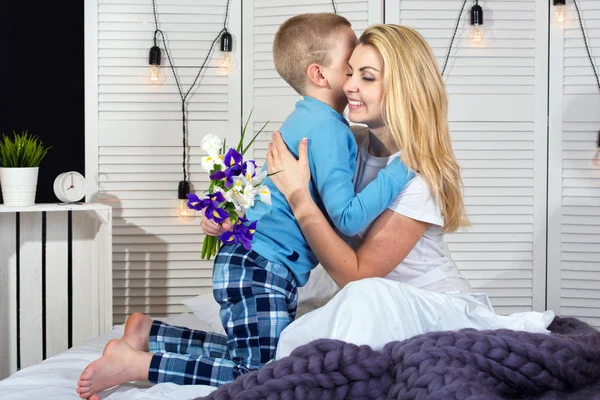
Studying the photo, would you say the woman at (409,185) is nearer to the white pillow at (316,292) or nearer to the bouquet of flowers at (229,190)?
the bouquet of flowers at (229,190)

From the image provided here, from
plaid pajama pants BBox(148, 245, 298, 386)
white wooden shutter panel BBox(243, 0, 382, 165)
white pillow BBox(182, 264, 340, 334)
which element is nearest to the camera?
plaid pajama pants BBox(148, 245, 298, 386)

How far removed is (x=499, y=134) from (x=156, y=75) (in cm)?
166

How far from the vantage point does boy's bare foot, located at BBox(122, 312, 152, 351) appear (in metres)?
1.91

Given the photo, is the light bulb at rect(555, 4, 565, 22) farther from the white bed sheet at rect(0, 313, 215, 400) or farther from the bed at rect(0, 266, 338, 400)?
the white bed sheet at rect(0, 313, 215, 400)

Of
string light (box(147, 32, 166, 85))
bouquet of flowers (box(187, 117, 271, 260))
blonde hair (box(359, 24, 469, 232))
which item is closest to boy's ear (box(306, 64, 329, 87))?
blonde hair (box(359, 24, 469, 232))

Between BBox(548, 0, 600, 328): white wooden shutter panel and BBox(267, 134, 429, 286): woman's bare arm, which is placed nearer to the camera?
BBox(267, 134, 429, 286): woman's bare arm

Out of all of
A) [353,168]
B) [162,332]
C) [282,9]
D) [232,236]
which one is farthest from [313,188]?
[282,9]

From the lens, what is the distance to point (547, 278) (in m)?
3.54

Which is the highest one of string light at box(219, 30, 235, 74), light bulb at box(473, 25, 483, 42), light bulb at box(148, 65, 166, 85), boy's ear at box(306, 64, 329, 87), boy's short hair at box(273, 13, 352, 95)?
light bulb at box(473, 25, 483, 42)

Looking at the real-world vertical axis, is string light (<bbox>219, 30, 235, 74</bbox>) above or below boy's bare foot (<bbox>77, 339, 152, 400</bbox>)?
above

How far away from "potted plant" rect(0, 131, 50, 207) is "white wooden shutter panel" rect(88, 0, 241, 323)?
22.3 inches

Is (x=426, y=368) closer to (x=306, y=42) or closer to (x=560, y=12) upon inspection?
(x=306, y=42)

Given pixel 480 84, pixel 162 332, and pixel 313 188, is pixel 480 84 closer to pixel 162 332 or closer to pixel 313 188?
pixel 313 188

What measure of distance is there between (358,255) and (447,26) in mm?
1968
